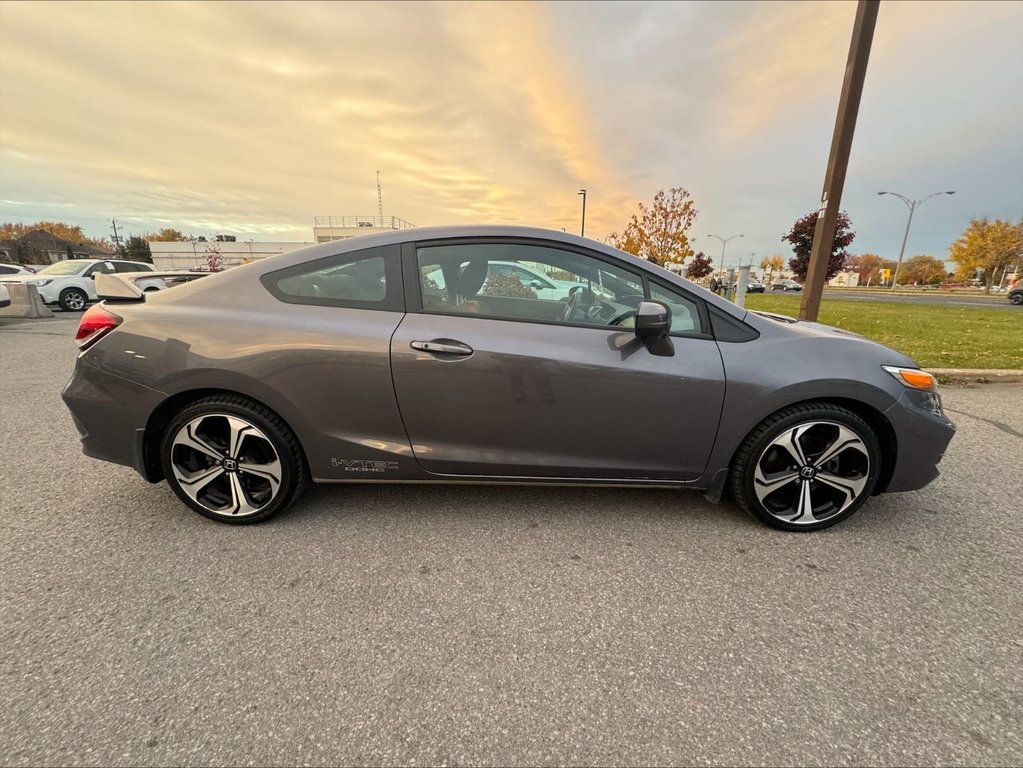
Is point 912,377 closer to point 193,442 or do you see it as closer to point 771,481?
point 771,481

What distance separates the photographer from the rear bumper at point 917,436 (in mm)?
2359

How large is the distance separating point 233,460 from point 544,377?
1.67 m

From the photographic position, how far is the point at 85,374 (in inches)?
93.3

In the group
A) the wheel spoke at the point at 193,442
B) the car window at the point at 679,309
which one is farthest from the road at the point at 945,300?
the wheel spoke at the point at 193,442

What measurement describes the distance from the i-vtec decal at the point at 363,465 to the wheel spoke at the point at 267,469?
0.96 ft

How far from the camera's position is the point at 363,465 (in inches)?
94.7

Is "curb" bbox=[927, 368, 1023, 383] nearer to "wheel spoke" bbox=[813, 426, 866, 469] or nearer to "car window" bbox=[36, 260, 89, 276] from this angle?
"wheel spoke" bbox=[813, 426, 866, 469]

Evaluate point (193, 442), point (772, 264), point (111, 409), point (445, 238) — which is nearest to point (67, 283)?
point (111, 409)

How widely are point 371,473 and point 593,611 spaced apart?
50.5 inches

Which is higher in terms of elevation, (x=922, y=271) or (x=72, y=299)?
(x=922, y=271)

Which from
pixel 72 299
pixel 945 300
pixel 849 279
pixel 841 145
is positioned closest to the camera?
pixel 841 145

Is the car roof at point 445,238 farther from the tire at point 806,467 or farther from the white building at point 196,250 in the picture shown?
the white building at point 196,250

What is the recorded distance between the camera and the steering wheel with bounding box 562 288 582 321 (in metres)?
2.36

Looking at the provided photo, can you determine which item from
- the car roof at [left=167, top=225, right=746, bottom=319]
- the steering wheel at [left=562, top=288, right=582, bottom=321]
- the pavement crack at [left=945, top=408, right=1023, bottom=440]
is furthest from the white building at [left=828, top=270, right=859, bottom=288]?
the steering wheel at [left=562, top=288, right=582, bottom=321]
